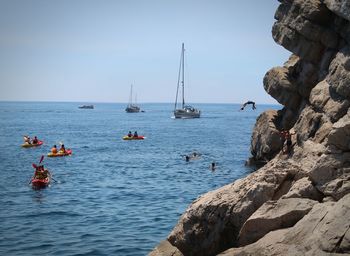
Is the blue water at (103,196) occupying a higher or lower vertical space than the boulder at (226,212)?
lower

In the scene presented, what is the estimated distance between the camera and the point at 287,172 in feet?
56.4

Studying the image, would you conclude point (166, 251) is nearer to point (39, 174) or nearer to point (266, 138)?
point (39, 174)

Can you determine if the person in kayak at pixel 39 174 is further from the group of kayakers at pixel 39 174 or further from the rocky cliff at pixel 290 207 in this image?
the rocky cliff at pixel 290 207

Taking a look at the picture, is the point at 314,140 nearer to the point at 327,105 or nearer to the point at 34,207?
the point at 327,105

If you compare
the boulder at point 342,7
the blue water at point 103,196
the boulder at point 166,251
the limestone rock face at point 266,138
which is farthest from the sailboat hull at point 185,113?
the boulder at point 166,251

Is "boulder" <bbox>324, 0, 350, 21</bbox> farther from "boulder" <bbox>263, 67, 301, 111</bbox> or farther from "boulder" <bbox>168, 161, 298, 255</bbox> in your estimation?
"boulder" <bbox>263, 67, 301, 111</bbox>

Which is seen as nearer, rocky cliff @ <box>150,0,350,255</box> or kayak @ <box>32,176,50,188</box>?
rocky cliff @ <box>150,0,350,255</box>

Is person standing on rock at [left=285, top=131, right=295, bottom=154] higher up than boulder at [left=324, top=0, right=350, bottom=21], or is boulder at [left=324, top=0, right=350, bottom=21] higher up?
boulder at [left=324, top=0, right=350, bottom=21]

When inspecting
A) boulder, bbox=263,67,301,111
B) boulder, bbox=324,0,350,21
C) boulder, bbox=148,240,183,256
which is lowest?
boulder, bbox=148,240,183,256

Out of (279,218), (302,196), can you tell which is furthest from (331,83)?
(279,218)

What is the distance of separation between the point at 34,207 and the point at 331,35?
2378 centimetres

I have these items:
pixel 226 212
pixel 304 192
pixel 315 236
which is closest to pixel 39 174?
pixel 226 212

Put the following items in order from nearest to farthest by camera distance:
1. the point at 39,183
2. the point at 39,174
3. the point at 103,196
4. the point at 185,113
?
the point at 103,196 < the point at 39,183 < the point at 39,174 < the point at 185,113

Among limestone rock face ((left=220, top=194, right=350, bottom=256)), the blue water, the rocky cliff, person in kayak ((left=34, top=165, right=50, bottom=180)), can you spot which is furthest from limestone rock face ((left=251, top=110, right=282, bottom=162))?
limestone rock face ((left=220, top=194, right=350, bottom=256))
